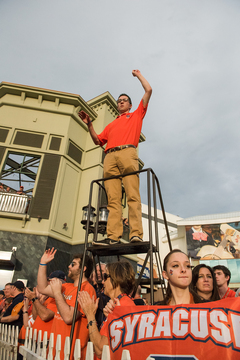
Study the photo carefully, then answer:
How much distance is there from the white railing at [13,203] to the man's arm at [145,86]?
9180 mm

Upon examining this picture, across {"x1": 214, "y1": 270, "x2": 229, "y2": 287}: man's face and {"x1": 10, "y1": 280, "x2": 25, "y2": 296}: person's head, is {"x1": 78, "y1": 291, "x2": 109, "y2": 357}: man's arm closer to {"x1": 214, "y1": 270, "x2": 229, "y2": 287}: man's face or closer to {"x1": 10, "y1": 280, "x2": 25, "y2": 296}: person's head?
{"x1": 214, "y1": 270, "x2": 229, "y2": 287}: man's face

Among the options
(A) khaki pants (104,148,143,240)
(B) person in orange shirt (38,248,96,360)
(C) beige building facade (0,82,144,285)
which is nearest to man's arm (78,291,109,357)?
(B) person in orange shirt (38,248,96,360)

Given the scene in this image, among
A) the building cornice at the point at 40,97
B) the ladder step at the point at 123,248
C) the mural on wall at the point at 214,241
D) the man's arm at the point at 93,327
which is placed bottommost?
the man's arm at the point at 93,327

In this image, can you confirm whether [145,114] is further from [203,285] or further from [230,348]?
[230,348]

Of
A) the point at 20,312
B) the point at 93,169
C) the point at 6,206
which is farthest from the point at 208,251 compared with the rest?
the point at 20,312

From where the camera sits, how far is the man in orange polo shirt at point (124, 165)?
10.0 feet

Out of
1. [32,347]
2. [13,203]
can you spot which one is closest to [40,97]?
[13,203]

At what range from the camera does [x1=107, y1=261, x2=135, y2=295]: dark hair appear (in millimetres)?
2393

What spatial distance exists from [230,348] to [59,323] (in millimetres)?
1889

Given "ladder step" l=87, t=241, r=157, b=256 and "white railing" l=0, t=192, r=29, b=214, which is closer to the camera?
"ladder step" l=87, t=241, r=157, b=256

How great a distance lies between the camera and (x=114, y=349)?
1.75 metres

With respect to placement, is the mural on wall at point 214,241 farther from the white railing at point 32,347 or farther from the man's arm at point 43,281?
the man's arm at point 43,281

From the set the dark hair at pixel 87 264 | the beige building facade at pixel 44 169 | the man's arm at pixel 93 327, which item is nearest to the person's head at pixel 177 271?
the man's arm at pixel 93 327

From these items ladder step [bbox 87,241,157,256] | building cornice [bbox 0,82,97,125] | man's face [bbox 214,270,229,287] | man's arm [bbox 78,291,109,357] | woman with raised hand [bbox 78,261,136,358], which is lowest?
man's arm [bbox 78,291,109,357]
